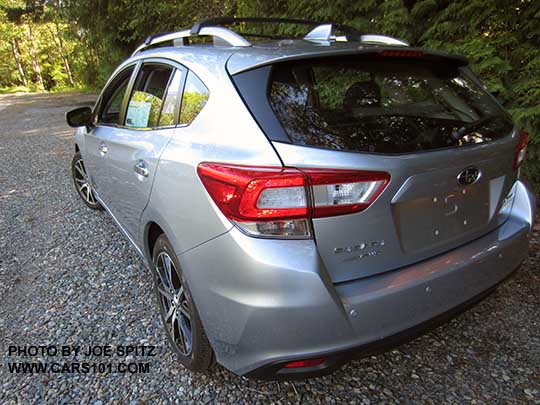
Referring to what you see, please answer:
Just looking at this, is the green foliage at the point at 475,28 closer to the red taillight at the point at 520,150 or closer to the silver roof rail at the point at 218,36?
the red taillight at the point at 520,150

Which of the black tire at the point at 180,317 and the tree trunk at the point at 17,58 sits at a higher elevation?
the black tire at the point at 180,317

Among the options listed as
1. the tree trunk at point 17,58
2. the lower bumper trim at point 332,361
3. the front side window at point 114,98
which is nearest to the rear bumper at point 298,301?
the lower bumper trim at point 332,361

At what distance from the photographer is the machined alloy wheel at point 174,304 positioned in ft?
6.68

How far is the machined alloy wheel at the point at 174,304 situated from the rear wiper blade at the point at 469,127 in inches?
58.4

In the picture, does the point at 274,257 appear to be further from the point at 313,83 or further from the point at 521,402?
the point at 521,402

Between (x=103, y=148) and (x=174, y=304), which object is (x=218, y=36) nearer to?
(x=103, y=148)

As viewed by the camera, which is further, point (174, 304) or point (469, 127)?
point (174, 304)

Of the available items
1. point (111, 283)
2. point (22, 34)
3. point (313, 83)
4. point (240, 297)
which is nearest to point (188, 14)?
point (111, 283)

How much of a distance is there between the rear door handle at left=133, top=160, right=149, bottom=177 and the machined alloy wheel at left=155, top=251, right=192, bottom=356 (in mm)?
458

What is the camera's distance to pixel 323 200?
4.70ft

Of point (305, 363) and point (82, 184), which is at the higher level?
point (305, 363)

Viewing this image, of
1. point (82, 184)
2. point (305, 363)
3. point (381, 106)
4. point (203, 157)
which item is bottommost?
point (82, 184)

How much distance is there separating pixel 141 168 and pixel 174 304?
793 millimetres

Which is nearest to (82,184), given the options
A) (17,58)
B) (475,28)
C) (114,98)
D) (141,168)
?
(114,98)
